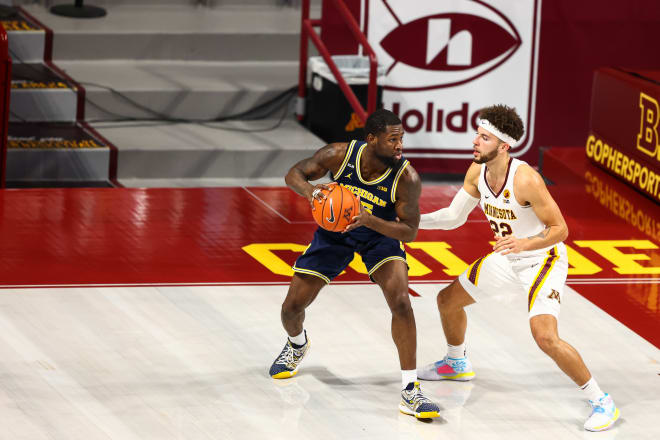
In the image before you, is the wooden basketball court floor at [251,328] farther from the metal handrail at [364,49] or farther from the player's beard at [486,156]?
the metal handrail at [364,49]

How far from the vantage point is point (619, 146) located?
1078 centimetres

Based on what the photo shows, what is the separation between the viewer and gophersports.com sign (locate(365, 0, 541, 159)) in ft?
37.7

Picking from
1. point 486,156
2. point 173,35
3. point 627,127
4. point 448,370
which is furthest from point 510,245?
point 173,35

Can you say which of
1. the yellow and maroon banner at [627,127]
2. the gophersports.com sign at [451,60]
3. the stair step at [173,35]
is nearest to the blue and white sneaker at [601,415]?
the yellow and maroon banner at [627,127]

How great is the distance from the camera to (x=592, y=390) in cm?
614

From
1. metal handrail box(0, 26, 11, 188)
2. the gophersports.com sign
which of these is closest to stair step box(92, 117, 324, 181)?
the gophersports.com sign

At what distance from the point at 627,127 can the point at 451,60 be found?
1830mm

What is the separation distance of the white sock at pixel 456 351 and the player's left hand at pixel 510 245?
0.79 meters

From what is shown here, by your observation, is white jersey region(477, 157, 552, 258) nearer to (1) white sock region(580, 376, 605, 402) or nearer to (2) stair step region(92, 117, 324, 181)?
(1) white sock region(580, 376, 605, 402)

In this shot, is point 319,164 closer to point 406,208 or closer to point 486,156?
point 406,208

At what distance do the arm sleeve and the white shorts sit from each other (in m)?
0.27

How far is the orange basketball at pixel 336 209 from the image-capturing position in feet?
19.6

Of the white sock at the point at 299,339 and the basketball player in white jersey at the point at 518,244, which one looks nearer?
the basketball player in white jersey at the point at 518,244

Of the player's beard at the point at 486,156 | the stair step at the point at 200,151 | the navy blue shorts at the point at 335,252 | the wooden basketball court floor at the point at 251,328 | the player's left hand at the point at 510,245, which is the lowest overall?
the wooden basketball court floor at the point at 251,328
